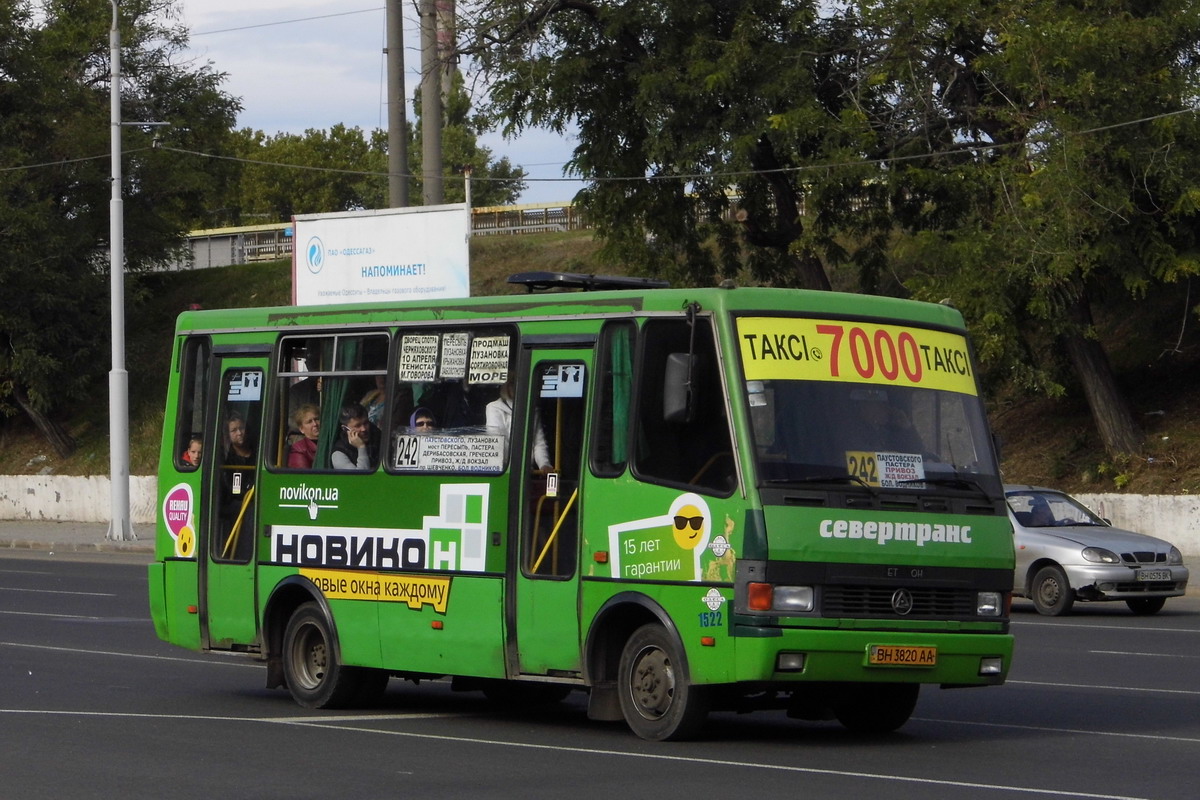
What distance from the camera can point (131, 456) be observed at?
44844 millimetres

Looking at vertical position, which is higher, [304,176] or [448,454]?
[304,176]

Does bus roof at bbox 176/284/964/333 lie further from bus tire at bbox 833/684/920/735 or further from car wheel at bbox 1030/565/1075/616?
car wheel at bbox 1030/565/1075/616

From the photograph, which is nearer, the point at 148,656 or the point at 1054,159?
the point at 148,656

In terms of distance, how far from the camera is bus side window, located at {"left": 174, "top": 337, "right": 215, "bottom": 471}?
13.0 metres

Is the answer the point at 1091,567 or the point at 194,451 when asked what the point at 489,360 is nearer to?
the point at 194,451

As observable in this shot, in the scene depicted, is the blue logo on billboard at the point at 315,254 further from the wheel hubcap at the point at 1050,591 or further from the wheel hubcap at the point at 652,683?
the wheel hubcap at the point at 652,683

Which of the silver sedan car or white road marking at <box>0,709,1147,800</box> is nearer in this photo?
white road marking at <box>0,709,1147,800</box>

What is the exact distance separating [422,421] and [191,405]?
97.5 inches

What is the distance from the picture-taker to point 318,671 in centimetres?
1221

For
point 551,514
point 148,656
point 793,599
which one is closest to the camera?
point 793,599

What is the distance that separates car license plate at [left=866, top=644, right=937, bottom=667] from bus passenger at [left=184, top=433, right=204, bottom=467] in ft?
18.0

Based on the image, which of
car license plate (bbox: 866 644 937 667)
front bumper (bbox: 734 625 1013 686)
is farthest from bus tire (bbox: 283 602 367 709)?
car license plate (bbox: 866 644 937 667)

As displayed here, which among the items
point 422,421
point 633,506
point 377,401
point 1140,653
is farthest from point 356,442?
point 1140,653

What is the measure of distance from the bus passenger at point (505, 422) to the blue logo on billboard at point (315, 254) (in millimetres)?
26737
